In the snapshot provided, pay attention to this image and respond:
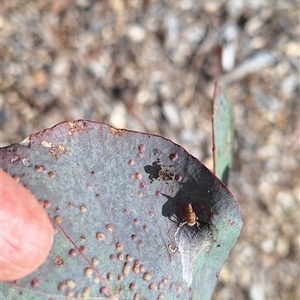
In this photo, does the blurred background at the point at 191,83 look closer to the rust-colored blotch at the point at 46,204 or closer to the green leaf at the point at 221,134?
the green leaf at the point at 221,134

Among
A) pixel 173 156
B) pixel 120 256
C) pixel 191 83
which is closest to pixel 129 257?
pixel 120 256

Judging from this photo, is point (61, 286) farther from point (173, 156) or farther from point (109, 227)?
point (173, 156)

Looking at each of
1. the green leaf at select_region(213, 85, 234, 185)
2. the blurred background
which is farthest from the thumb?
the blurred background

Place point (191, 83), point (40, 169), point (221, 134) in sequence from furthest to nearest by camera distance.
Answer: point (191, 83)
point (221, 134)
point (40, 169)

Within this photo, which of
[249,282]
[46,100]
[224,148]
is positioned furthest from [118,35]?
[224,148]

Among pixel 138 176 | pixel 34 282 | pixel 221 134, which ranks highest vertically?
pixel 221 134

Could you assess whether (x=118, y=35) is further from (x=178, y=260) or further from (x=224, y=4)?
(x=178, y=260)
